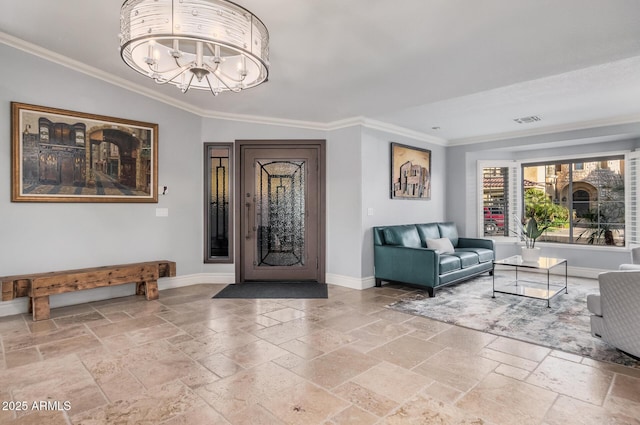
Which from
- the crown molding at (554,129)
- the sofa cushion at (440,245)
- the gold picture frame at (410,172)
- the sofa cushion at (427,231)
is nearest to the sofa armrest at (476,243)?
the sofa cushion at (427,231)

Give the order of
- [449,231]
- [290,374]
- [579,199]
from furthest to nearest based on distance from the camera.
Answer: [449,231]
[579,199]
[290,374]

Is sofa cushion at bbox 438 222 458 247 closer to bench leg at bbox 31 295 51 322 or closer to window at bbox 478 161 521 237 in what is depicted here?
window at bbox 478 161 521 237

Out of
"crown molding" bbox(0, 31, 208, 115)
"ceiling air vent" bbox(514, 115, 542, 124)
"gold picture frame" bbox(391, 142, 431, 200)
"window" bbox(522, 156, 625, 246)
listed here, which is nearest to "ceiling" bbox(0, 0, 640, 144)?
"crown molding" bbox(0, 31, 208, 115)

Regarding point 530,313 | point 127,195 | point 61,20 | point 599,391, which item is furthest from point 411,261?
point 61,20

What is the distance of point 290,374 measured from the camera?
2.49 meters

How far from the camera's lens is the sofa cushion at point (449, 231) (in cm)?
635

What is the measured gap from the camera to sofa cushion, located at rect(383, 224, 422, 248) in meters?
5.30

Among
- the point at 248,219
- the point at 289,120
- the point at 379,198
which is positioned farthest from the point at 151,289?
the point at 379,198

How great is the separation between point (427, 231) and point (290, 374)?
4.11 m

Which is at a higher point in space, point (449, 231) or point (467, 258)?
point (449, 231)

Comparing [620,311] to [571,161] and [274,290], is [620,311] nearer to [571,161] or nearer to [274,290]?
[274,290]

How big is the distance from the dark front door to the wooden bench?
4.49 feet

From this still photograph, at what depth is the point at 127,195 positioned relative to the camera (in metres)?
4.55

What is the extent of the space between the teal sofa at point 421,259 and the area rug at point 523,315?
239 millimetres
